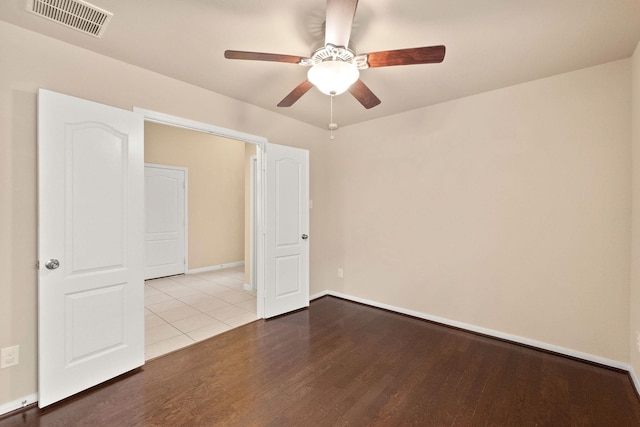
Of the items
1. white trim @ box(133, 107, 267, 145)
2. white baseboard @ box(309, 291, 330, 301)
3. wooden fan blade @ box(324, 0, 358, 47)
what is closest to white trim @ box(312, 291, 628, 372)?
white baseboard @ box(309, 291, 330, 301)

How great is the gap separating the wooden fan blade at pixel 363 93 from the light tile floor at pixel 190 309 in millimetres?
2730

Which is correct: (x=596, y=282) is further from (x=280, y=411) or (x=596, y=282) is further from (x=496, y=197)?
(x=280, y=411)

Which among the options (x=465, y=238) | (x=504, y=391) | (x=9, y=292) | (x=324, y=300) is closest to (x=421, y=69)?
(x=465, y=238)

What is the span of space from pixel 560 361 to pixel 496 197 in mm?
1560

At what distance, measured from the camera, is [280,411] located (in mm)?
1844

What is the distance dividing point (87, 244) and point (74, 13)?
153 cm

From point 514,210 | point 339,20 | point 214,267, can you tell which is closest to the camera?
point 339,20

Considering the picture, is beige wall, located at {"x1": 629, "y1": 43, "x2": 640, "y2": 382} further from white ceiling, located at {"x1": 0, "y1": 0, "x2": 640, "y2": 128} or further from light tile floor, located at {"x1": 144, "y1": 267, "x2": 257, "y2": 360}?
light tile floor, located at {"x1": 144, "y1": 267, "x2": 257, "y2": 360}

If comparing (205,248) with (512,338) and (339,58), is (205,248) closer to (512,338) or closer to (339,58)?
(339,58)

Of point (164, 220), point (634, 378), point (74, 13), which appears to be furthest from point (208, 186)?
point (634, 378)

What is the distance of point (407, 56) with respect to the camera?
5.42ft

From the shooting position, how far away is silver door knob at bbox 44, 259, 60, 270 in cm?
189

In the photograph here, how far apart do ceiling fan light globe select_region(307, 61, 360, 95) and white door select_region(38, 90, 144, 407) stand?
1587 millimetres

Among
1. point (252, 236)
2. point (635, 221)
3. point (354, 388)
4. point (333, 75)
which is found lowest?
point (354, 388)
